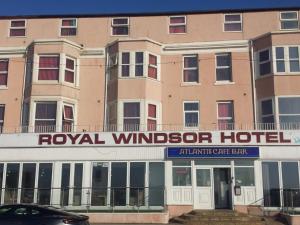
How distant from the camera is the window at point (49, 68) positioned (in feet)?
91.1

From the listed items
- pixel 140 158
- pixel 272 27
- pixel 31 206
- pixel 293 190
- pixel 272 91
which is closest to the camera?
pixel 31 206

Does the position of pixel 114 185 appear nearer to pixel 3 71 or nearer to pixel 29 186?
pixel 29 186

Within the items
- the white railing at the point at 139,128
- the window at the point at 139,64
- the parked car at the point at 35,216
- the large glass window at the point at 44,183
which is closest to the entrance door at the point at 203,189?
the white railing at the point at 139,128

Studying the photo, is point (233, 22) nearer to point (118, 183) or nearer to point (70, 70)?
point (70, 70)

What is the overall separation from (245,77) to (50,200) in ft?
44.3

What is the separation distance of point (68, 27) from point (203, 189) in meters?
13.9

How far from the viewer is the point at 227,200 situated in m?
24.4

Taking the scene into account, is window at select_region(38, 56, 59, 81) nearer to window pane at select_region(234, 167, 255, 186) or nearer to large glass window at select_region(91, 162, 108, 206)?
large glass window at select_region(91, 162, 108, 206)

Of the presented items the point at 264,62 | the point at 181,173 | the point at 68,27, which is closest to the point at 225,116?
the point at 264,62

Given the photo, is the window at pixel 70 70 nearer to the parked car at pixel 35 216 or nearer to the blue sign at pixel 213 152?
the blue sign at pixel 213 152

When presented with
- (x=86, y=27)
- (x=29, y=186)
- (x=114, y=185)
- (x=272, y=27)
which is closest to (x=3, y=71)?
(x=86, y=27)

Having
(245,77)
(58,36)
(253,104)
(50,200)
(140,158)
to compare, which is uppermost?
(58,36)

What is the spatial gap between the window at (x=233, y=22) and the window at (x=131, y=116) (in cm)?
780

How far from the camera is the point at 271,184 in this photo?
24.0 metres
